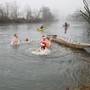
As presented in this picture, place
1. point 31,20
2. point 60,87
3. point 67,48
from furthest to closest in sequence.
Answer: point 31,20
point 67,48
point 60,87

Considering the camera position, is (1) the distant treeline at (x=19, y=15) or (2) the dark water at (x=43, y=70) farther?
(1) the distant treeline at (x=19, y=15)

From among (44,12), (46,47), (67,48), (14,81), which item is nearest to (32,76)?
(14,81)

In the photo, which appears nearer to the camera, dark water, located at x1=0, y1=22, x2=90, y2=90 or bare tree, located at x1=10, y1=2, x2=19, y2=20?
dark water, located at x1=0, y1=22, x2=90, y2=90

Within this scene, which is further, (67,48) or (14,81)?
(67,48)

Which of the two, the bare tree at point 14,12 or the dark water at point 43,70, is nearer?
the dark water at point 43,70

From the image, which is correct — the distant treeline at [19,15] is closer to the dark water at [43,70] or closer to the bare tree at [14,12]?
the bare tree at [14,12]

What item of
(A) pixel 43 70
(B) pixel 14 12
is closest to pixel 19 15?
(B) pixel 14 12

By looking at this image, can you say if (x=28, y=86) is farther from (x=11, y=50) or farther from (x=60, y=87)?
(x=11, y=50)

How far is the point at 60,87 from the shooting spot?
41.5 ft

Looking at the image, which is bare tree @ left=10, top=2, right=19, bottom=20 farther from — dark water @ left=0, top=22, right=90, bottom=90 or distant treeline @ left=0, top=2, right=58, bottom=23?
dark water @ left=0, top=22, right=90, bottom=90

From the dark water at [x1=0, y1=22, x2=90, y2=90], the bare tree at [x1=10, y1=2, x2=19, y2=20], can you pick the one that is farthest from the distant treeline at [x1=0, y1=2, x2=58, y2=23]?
the dark water at [x1=0, y1=22, x2=90, y2=90]

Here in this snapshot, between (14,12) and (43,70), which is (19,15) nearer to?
(14,12)

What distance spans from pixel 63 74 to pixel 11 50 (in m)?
9.85

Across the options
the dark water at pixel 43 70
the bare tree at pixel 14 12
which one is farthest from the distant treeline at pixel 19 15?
the dark water at pixel 43 70
